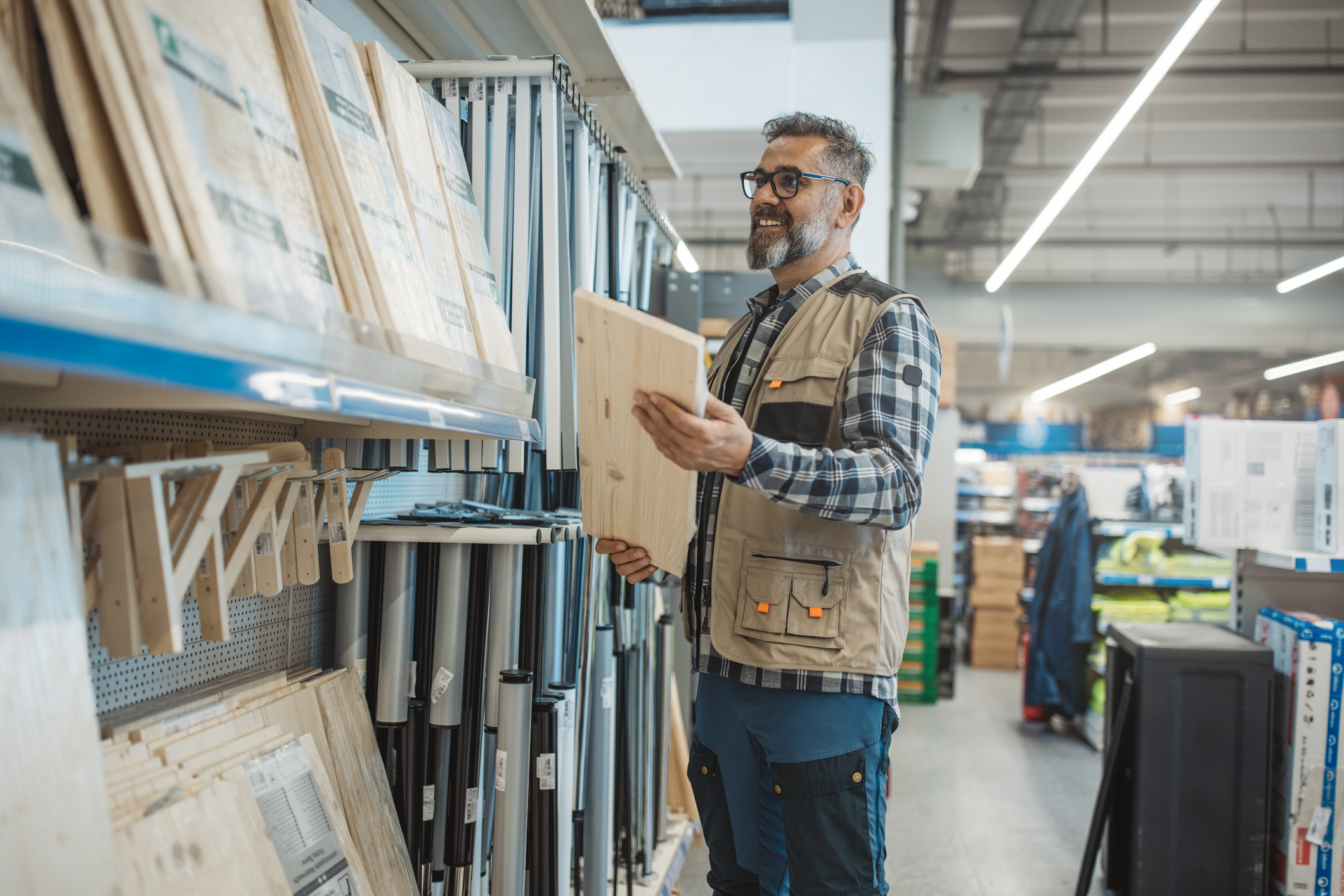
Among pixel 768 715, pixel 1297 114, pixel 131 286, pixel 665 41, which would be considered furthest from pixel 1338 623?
pixel 1297 114

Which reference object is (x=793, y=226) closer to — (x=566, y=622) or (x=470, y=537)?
(x=470, y=537)

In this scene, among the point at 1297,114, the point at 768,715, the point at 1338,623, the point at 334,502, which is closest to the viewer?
the point at 334,502

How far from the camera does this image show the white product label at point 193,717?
1.23 metres

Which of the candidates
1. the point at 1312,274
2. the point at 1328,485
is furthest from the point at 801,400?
the point at 1312,274

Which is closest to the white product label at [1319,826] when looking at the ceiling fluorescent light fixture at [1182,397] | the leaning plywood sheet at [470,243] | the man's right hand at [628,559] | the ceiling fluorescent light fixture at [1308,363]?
the man's right hand at [628,559]

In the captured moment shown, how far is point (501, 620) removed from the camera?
177 centimetres

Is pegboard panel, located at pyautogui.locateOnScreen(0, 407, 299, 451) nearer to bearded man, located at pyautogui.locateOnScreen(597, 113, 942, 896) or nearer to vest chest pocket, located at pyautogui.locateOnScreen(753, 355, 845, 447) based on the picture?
bearded man, located at pyautogui.locateOnScreen(597, 113, 942, 896)

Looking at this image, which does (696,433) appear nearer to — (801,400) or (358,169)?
(801,400)

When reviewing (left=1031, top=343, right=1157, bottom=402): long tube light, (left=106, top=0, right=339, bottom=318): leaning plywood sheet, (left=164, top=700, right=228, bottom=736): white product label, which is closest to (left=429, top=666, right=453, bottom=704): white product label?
(left=164, top=700, right=228, bottom=736): white product label

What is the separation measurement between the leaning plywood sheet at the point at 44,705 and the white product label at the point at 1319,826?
3502 mm

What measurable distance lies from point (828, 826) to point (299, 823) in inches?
33.9

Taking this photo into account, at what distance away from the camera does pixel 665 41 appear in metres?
4.96

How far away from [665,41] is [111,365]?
4906 millimetres

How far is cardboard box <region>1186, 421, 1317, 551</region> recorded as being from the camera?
3.39 m
